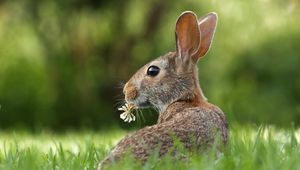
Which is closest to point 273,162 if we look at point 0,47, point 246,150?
point 246,150

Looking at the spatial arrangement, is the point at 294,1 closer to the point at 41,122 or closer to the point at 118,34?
the point at 118,34

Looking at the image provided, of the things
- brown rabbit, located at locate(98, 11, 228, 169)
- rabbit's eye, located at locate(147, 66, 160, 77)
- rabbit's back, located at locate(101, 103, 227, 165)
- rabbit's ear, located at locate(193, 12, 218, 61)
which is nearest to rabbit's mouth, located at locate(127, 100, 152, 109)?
brown rabbit, located at locate(98, 11, 228, 169)

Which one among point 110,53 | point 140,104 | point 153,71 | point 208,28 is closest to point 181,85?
point 153,71

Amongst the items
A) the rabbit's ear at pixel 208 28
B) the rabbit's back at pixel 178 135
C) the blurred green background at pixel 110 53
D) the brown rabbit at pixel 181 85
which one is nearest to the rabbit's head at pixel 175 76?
the brown rabbit at pixel 181 85

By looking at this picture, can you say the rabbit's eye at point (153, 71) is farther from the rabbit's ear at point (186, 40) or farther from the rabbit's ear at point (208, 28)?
the rabbit's ear at point (208, 28)

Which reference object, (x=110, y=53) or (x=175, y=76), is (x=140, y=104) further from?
(x=110, y=53)

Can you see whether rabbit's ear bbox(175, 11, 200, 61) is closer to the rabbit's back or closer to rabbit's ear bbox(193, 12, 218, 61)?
rabbit's ear bbox(193, 12, 218, 61)

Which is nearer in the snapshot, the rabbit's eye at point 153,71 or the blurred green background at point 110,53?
the rabbit's eye at point 153,71

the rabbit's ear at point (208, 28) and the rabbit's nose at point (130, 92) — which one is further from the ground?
the rabbit's ear at point (208, 28)
